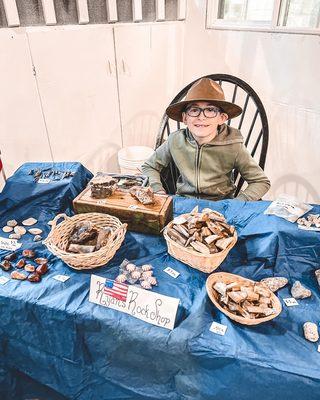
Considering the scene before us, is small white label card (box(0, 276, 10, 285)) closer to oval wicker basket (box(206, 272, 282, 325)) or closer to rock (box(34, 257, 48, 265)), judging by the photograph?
rock (box(34, 257, 48, 265))

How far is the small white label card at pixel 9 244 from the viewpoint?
3.99ft

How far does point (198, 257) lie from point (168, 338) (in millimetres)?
261

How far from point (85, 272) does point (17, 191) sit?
633 millimetres

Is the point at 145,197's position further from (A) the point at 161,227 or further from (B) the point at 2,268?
(B) the point at 2,268

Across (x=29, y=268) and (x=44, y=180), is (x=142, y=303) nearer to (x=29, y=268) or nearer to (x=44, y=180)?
(x=29, y=268)

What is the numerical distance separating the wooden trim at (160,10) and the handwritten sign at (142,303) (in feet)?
7.99

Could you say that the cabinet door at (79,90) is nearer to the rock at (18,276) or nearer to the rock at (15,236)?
the rock at (15,236)

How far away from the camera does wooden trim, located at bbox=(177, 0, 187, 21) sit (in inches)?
104

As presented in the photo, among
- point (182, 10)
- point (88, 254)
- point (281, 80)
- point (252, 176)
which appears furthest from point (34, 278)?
point (182, 10)

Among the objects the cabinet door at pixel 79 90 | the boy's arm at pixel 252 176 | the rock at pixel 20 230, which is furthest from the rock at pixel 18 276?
the cabinet door at pixel 79 90

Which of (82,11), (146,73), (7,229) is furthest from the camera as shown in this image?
(146,73)

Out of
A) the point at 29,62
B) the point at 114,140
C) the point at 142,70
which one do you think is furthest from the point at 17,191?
the point at 142,70

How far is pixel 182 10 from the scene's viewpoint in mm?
2678

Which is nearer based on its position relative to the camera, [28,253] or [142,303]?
[142,303]
